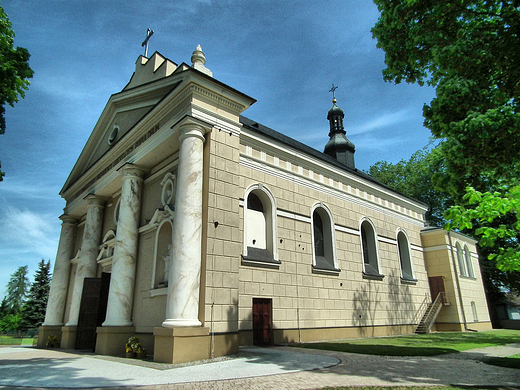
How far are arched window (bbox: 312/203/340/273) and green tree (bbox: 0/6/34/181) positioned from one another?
13.0 metres

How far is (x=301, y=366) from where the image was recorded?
8469mm

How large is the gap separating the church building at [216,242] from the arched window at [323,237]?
8cm

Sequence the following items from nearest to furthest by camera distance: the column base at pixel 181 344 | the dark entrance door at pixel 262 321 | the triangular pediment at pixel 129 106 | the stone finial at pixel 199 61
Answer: the column base at pixel 181 344 < the stone finial at pixel 199 61 < the dark entrance door at pixel 262 321 < the triangular pediment at pixel 129 106

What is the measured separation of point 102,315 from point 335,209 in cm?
1238

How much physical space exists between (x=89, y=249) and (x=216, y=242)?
417 inches

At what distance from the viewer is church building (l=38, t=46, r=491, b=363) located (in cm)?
1151

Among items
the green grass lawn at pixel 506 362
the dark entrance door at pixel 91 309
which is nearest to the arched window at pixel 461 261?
the green grass lawn at pixel 506 362

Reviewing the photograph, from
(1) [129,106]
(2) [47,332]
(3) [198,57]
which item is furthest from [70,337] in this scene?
(3) [198,57]

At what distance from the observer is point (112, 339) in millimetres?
13508

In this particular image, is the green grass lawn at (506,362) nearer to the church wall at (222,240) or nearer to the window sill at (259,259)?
the church wall at (222,240)

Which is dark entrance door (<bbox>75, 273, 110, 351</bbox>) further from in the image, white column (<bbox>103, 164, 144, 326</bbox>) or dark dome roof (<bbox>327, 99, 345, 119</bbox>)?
dark dome roof (<bbox>327, 99, 345, 119</bbox>)

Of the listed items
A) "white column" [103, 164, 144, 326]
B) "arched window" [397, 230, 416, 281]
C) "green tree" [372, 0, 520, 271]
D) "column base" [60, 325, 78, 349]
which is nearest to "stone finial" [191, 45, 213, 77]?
"white column" [103, 164, 144, 326]

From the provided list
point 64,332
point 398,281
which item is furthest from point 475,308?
point 64,332

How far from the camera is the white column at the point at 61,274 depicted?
20.4 metres
